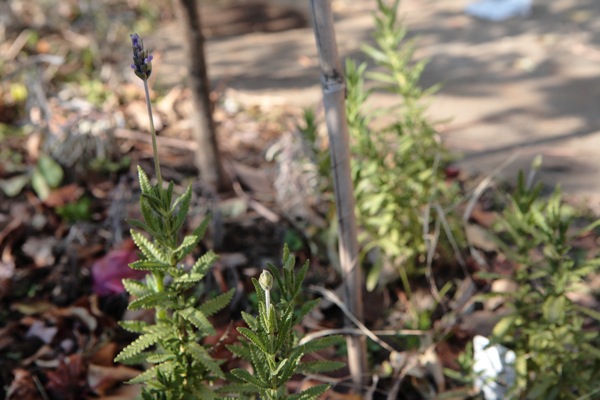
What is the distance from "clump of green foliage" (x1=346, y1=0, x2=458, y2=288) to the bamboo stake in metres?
0.38

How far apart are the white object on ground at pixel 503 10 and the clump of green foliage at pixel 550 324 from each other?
12.5 ft

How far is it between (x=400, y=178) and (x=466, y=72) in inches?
95.1

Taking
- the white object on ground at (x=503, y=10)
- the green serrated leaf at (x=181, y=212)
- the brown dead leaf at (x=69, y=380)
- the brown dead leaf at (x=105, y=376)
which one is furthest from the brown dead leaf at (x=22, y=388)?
the white object on ground at (x=503, y=10)

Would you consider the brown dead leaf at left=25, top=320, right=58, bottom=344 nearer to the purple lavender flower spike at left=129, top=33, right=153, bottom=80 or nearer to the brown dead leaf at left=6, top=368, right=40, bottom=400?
the brown dead leaf at left=6, top=368, right=40, bottom=400

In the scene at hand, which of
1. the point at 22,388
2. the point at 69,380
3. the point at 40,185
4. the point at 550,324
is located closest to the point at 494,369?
the point at 550,324

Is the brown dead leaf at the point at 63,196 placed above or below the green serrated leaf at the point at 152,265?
below

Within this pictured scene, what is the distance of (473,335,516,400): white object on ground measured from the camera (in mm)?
2111

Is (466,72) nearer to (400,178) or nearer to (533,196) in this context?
(400,178)

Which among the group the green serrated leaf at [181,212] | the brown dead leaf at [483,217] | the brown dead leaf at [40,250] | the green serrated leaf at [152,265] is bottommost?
the brown dead leaf at [483,217]

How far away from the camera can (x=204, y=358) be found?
157 centimetres

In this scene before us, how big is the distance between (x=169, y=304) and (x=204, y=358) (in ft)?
0.46

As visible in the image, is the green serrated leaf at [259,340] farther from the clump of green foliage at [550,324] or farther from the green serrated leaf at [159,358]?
the clump of green foliage at [550,324]

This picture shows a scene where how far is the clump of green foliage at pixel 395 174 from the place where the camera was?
8.04 feet

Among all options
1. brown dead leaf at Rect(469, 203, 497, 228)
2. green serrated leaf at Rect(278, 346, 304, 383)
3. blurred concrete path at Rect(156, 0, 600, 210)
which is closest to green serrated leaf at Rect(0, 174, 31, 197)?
blurred concrete path at Rect(156, 0, 600, 210)
